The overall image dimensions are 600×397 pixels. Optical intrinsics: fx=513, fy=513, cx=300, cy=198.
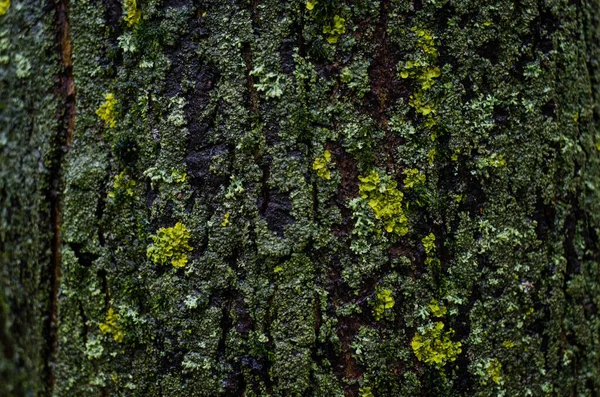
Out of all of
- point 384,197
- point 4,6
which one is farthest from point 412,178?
point 4,6

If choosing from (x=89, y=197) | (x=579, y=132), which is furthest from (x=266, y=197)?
(x=579, y=132)

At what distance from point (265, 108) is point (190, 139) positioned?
0.16m

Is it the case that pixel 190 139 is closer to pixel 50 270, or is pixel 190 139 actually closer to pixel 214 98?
pixel 214 98

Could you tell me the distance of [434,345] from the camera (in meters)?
1.02

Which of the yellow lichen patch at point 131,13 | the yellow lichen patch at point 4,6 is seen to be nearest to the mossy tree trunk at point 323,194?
the yellow lichen patch at point 131,13

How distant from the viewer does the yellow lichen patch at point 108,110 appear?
106 centimetres

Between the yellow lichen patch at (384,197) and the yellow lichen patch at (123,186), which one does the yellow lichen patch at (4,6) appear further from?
the yellow lichen patch at (384,197)

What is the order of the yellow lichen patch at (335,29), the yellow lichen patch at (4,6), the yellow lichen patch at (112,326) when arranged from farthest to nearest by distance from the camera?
the yellow lichen patch at (4,6) → the yellow lichen patch at (112,326) → the yellow lichen patch at (335,29)

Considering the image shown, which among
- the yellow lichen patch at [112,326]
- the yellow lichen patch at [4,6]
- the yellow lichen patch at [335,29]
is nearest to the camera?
the yellow lichen patch at [335,29]

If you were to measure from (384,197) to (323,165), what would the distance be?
5.3 inches

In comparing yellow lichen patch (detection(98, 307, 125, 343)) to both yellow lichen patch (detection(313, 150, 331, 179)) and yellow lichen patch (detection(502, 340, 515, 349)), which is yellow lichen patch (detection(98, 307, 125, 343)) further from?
yellow lichen patch (detection(502, 340, 515, 349))

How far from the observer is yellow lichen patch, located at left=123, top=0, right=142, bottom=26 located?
1027mm

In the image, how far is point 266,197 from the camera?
100cm

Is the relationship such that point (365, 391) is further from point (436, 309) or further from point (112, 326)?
point (112, 326)
